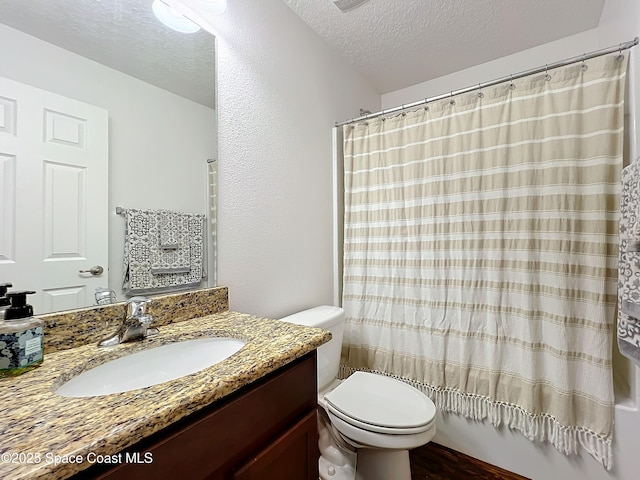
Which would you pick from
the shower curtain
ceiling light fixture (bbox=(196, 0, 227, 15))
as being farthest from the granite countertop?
ceiling light fixture (bbox=(196, 0, 227, 15))

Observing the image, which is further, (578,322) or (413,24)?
(413,24)

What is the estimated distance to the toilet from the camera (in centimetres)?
103

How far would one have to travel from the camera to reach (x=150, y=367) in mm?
782

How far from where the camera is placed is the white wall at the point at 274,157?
1209mm

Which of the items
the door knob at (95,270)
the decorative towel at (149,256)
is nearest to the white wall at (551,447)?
the decorative towel at (149,256)

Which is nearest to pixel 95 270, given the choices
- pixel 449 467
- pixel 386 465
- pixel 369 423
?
pixel 369 423

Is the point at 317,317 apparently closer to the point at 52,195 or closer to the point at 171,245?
the point at 171,245

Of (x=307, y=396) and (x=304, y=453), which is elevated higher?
(x=307, y=396)

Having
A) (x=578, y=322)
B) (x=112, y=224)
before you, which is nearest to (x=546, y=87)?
(x=578, y=322)

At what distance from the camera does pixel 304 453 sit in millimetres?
758

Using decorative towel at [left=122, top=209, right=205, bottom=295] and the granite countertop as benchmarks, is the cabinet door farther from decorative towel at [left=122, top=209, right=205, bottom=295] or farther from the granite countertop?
decorative towel at [left=122, top=209, right=205, bottom=295]

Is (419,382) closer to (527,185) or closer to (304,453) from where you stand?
(304,453)

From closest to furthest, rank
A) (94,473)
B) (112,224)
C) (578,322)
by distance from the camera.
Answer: (94,473), (112,224), (578,322)

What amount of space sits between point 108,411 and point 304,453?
20.3 inches
